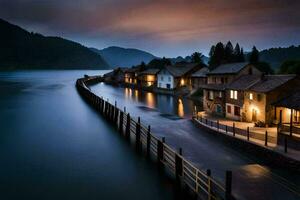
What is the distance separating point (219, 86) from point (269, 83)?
1394 cm

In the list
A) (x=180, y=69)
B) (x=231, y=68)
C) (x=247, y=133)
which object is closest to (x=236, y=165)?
(x=247, y=133)

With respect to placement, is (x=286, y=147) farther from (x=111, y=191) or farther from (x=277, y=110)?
(x=111, y=191)

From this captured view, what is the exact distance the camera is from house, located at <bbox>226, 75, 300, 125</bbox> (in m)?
38.1

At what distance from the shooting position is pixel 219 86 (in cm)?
5359

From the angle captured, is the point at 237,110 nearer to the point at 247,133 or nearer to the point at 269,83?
the point at 269,83

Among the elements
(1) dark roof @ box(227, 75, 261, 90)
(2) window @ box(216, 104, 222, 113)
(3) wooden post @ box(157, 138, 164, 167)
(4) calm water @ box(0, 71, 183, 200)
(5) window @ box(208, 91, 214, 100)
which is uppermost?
(1) dark roof @ box(227, 75, 261, 90)

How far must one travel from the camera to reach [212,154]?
97.7 ft

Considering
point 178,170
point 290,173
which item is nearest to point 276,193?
point 290,173

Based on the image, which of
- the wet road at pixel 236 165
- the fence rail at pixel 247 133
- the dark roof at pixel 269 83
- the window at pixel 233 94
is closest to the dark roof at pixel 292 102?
the fence rail at pixel 247 133

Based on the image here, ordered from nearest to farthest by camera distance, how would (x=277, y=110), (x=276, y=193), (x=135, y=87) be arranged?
(x=276, y=193) → (x=277, y=110) → (x=135, y=87)

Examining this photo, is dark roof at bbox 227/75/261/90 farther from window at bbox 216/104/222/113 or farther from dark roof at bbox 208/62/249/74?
dark roof at bbox 208/62/249/74

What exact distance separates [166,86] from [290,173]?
7899cm

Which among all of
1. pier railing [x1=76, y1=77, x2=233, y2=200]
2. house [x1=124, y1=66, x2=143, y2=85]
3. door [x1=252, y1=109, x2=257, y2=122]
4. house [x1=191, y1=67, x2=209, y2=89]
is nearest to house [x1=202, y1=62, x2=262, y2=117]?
door [x1=252, y1=109, x2=257, y2=122]

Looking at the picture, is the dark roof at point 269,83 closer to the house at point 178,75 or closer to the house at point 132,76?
the house at point 178,75
